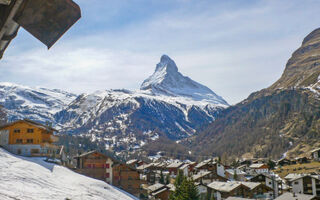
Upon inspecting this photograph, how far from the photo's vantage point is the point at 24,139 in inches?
2381

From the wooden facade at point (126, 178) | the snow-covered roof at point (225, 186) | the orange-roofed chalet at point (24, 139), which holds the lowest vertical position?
the snow-covered roof at point (225, 186)

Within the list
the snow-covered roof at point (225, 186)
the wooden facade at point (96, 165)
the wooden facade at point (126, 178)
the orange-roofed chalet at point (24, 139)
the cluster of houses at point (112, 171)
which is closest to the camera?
the orange-roofed chalet at point (24, 139)

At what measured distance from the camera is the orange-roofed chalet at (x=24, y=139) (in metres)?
59.5

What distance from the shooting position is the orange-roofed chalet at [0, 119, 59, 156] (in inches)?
2342

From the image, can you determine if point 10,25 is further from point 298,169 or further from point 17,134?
point 298,169

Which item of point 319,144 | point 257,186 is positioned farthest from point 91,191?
point 319,144

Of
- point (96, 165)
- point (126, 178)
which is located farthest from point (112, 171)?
point (96, 165)

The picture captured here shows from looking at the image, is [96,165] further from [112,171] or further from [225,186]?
[225,186]

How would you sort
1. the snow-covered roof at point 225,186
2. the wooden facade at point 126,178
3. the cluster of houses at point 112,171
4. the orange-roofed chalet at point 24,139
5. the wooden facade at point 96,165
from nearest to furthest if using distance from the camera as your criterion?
the orange-roofed chalet at point 24,139 < the cluster of houses at point 112,171 < the wooden facade at point 126,178 < the wooden facade at point 96,165 < the snow-covered roof at point 225,186

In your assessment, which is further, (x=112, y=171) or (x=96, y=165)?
(x=96, y=165)

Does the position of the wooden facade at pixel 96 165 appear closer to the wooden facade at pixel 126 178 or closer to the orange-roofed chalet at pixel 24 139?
the wooden facade at pixel 126 178

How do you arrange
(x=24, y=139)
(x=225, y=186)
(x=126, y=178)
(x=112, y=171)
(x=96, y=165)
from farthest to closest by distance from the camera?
1. (x=225, y=186)
2. (x=96, y=165)
3. (x=112, y=171)
4. (x=126, y=178)
5. (x=24, y=139)

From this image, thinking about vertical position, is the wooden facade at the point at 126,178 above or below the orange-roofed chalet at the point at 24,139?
below

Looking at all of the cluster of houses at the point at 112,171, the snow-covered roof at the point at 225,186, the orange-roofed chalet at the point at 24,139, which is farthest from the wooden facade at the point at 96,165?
the snow-covered roof at the point at 225,186
